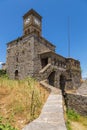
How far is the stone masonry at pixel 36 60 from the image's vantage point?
19.4 m

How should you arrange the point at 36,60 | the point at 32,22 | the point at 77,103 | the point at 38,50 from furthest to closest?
1. the point at 32,22
2. the point at 38,50
3. the point at 36,60
4. the point at 77,103

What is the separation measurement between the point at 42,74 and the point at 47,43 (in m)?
10.3

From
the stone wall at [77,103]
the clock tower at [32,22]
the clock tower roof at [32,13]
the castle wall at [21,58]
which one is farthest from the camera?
the clock tower roof at [32,13]

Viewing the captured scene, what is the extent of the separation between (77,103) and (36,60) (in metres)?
10.5

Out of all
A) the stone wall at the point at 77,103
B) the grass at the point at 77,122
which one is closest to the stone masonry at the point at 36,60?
the stone wall at the point at 77,103

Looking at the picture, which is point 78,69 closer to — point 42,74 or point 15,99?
point 42,74

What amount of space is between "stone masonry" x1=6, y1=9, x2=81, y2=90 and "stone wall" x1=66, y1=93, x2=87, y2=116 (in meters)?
4.64

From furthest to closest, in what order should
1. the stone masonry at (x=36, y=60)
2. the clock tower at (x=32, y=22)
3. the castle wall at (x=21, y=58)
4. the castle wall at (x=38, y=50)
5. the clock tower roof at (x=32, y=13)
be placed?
the clock tower roof at (x=32, y=13)
the clock tower at (x=32, y=22)
the castle wall at (x=21, y=58)
the castle wall at (x=38, y=50)
the stone masonry at (x=36, y=60)

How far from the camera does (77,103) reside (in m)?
11.9

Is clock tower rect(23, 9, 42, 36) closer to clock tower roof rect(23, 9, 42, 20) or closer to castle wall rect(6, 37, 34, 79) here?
clock tower roof rect(23, 9, 42, 20)

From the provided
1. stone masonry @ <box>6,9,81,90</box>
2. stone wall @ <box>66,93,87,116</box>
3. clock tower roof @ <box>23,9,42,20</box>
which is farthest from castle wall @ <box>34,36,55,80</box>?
stone wall @ <box>66,93,87,116</box>

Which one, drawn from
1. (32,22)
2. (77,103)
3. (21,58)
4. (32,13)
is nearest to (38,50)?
(21,58)

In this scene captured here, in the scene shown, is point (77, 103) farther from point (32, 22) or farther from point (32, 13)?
point (32, 13)

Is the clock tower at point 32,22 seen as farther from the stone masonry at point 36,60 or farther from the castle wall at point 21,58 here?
the castle wall at point 21,58
